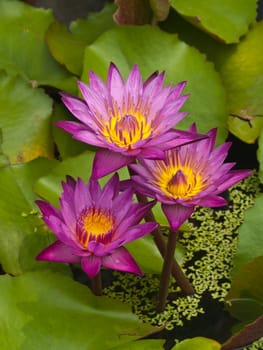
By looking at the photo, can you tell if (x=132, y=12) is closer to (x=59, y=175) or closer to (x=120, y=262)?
(x=59, y=175)

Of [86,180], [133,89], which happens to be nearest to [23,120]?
[86,180]

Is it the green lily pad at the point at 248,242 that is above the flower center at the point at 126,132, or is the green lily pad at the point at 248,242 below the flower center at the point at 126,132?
below

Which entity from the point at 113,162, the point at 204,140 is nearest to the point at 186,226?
the point at 204,140

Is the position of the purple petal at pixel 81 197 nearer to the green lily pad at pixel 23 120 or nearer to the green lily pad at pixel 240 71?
the green lily pad at pixel 23 120

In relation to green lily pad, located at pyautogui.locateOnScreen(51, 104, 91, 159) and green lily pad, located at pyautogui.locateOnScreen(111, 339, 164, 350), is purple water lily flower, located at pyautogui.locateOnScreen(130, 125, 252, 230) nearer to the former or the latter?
green lily pad, located at pyautogui.locateOnScreen(111, 339, 164, 350)

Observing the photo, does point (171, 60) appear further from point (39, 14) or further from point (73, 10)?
point (73, 10)

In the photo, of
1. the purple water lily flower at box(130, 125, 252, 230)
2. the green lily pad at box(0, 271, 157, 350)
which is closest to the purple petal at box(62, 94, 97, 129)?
the purple water lily flower at box(130, 125, 252, 230)

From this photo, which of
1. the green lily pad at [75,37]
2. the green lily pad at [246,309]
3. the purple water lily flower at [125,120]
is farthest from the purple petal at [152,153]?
the green lily pad at [75,37]
